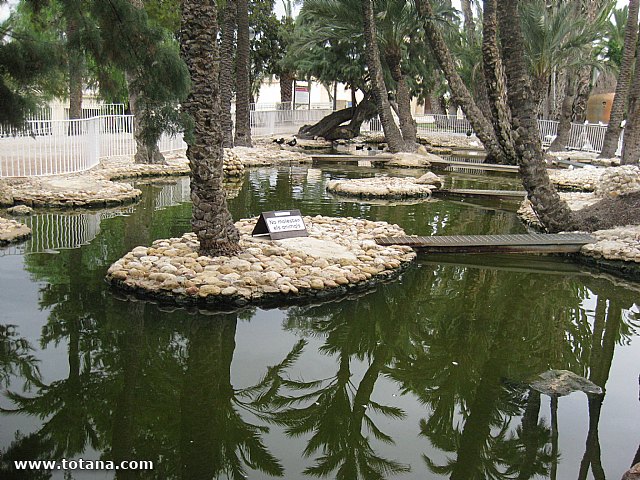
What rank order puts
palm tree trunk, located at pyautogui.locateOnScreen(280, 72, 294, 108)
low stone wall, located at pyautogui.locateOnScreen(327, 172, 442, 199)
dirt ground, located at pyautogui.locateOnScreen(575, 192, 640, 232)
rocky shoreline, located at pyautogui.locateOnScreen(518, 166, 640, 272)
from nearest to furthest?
rocky shoreline, located at pyautogui.locateOnScreen(518, 166, 640, 272) < dirt ground, located at pyautogui.locateOnScreen(575, 192, 640, 232) < low stone wall, located at pyautogui.locateOnScreen(327, 172, 442, 199) < palm tree trunk, located at pyautogui.locateOnScreen(280, 72, 294, 108)

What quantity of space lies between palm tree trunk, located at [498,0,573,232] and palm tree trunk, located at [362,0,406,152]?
493 inches

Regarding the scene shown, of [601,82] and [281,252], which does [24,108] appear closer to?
[281,252]

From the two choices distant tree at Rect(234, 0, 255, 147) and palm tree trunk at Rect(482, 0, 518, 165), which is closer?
palm tree trunk at Rect(482, 0, 518, 165)

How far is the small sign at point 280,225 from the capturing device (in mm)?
9422

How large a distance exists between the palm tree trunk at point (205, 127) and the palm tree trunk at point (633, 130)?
15.3m

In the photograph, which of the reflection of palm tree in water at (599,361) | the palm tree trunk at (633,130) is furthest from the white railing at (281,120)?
the reflection of palm tree in water at (599,361)

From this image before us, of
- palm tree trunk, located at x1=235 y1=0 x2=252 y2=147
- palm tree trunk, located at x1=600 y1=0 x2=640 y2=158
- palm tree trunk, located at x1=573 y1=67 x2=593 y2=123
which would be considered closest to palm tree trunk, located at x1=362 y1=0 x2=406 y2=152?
palm tree trunk, located at x1=235 y1=0 x2=252 y2=147

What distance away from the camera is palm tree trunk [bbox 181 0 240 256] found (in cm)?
764

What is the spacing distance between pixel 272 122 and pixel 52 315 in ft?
85.8

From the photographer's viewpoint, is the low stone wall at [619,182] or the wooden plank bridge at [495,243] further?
the low stone wall at [619,182]

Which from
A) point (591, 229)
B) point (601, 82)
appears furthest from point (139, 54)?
point (601, 82)

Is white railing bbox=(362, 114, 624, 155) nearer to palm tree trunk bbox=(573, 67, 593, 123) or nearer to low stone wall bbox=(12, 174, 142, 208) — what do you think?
palm tree trunk bbox=(573, 67, 593, 123)

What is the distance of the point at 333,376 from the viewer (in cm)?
584

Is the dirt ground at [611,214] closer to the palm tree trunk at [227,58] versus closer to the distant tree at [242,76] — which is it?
the palm tree trunk at [227,58]
